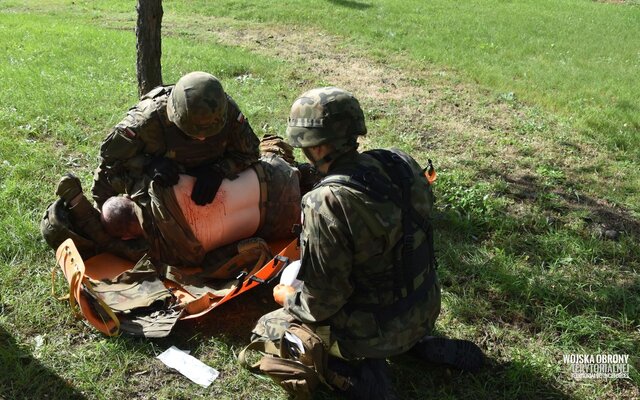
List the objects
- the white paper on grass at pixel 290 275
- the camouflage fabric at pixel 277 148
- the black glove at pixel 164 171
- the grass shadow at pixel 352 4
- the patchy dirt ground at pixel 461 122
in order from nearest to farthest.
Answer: the white paper on grass at pixel 290 275 < the black glove at pixel 164 171 < the camouflage fabric at pixel 277 148 < the patchy dirt ground at pixel 461 122 < the grass shadow at pixel 352 4

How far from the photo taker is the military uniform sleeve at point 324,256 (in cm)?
274

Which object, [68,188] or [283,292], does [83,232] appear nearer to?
[68,188]

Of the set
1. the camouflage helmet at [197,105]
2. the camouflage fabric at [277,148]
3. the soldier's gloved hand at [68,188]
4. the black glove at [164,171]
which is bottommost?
the soldier's gloved hand at [68,188]

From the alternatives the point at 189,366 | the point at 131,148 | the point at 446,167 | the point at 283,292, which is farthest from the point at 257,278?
the point at 446,167

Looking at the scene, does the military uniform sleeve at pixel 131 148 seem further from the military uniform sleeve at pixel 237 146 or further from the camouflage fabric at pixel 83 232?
the military uniform sleeve at pixel 237 146

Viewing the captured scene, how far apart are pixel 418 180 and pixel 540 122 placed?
5253 mm

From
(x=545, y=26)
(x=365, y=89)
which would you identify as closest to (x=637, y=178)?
(x=365, y=89)

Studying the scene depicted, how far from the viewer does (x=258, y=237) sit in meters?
4.40

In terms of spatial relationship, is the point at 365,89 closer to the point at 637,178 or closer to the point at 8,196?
the point at 637,178

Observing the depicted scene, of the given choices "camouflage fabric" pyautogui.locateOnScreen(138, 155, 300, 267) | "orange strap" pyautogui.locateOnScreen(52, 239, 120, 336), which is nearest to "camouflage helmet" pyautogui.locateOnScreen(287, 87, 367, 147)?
"camouflage fabric" pyautogui.locateOnScreen(138, 155, 300, 267)

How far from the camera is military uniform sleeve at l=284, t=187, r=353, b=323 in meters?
2.74

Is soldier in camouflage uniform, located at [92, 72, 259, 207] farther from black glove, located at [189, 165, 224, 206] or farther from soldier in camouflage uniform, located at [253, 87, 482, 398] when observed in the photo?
soldier in camouflage uniform, located at [253, 87, 482, 398]

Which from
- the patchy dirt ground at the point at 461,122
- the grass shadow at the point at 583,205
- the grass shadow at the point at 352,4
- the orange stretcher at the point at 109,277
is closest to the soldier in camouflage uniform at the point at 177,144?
the orange stretcher at the point at 109,277

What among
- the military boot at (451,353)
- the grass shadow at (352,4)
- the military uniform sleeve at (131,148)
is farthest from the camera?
the grass shadow at (352,4)
